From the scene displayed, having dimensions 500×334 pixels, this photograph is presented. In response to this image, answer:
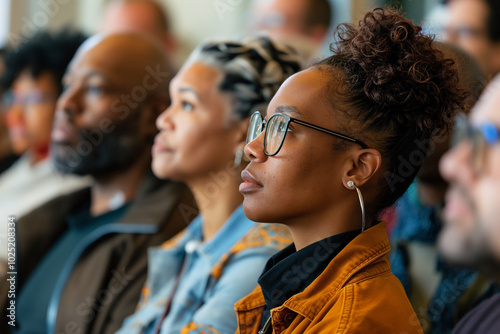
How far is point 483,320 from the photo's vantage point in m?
1.13

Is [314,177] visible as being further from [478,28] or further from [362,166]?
[478,28]

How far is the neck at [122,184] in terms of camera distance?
2.15m

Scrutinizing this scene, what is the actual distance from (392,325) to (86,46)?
1565mm

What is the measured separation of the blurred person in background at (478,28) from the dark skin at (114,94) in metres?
1.01

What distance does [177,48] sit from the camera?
382cm

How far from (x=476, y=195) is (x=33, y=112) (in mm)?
2144

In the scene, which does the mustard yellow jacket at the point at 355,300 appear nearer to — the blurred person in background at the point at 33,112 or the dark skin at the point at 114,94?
the dark skin at the point at 114,94

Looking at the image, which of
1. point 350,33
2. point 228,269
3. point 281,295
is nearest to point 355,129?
point 350,33

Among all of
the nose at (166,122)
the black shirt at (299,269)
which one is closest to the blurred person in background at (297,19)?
the nose at (166,122)

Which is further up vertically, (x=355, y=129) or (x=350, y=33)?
(x=350, y=33)

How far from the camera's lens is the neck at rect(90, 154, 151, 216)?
2.15 m

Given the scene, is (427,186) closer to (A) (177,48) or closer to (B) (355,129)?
(B) (355,129)

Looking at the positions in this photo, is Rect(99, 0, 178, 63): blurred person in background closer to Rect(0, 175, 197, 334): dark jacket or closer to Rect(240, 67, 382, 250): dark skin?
Rect(0, 175, 197, 334): dark jacket

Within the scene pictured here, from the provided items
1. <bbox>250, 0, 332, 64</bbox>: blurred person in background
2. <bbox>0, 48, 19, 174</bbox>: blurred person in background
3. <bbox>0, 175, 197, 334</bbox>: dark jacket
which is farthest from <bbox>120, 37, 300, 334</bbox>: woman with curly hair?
<bbox>0, 48, 19, 174</bbox>: blurred person in background
